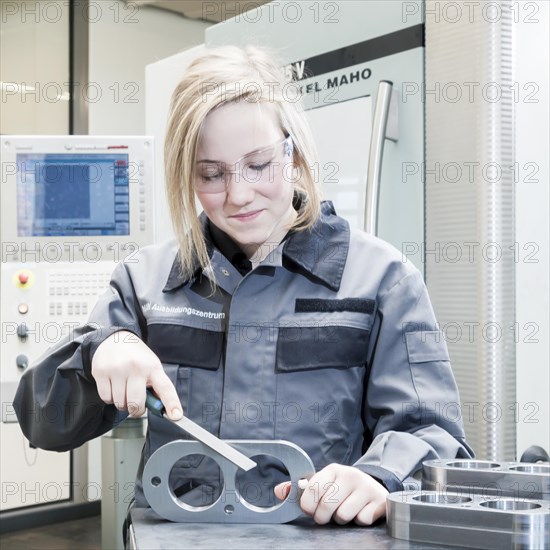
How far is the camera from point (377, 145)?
1.66 m

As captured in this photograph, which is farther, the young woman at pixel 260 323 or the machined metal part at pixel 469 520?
the young woman at pixel 260 323

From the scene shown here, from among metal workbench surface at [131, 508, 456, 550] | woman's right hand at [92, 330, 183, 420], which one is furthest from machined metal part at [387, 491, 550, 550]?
woman's right hand at [92, 330, 183, 420]

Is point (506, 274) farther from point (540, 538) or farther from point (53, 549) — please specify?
point (53, 549)

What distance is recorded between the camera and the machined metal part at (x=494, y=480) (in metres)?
0.82

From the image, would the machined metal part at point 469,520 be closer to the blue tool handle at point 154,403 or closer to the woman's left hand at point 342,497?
the woman's left hand at point 342,497

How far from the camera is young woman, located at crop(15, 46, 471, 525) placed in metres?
1.09

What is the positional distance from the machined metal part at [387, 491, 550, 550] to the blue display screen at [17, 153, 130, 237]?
1.90m

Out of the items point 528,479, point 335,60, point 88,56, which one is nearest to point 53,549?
point 88,56

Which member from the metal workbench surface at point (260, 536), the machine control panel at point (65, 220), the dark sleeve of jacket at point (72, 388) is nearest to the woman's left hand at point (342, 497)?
the metal workbench surface at point (260, 536)

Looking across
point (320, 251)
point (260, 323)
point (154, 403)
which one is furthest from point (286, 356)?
point (154, 403)

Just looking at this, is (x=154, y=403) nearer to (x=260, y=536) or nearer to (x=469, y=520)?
(x=260, y=536)

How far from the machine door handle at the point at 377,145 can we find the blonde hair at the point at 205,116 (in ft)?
1.27

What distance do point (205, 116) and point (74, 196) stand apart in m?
1.51

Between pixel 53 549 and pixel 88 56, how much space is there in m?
2.29
